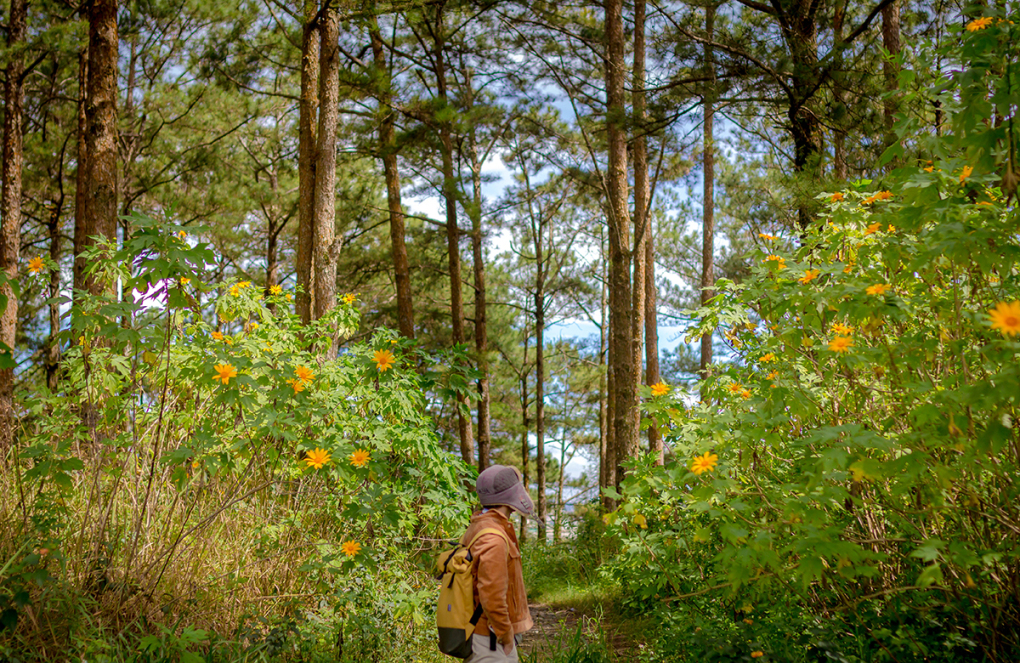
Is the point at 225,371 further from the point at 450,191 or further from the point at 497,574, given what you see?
the point at 450,191

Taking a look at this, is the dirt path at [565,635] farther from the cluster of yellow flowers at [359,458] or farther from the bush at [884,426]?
the cluster of yellow flowers at [359,458]

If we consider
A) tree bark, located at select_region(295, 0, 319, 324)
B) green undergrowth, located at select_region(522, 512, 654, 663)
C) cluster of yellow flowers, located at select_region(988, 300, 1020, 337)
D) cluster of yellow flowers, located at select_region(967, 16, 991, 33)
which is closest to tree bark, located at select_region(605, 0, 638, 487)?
green undergrowth, located at select_region(522, 512, 654, 663)

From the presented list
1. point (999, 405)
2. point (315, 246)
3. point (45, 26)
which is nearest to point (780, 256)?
point (999, 405)

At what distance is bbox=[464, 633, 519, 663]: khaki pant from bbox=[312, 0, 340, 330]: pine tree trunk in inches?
161

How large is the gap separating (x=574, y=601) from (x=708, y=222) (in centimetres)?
920

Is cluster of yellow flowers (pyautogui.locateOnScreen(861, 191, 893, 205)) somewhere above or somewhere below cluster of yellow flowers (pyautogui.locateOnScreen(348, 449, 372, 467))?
above

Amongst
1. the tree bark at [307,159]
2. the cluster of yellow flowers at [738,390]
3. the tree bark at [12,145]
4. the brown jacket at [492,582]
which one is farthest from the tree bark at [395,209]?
the brown jacket at [492,582]

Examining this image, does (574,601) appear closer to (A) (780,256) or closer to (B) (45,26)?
(A) (780,256)

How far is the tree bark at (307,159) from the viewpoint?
6875mm

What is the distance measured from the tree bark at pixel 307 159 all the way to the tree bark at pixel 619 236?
9.95 feet

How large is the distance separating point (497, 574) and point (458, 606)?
194 millimetres

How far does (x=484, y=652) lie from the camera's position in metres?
2.64

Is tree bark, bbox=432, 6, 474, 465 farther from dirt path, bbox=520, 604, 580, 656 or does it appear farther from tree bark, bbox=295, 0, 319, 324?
dirt path, bbox=520, 604, 580, 656

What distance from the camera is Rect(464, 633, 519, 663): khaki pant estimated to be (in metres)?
2.63
